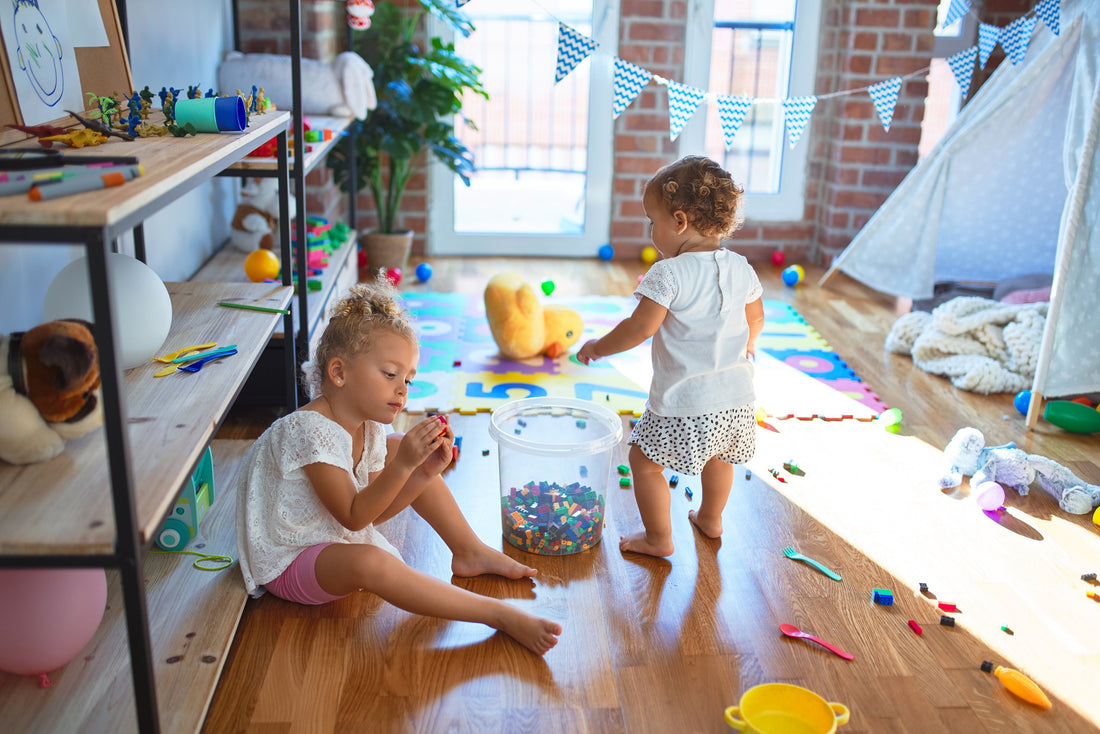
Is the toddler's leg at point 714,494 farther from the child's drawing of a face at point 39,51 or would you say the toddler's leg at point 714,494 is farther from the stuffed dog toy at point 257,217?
the stuffed dog toy at point 257,217

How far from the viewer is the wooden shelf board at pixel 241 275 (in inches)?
105

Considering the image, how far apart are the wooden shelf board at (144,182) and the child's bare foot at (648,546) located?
1033 millimetres

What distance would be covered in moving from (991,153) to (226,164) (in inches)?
113

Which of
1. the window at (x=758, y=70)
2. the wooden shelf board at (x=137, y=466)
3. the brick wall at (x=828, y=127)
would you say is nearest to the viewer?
the wooden shelf board at (x=137, y=466)

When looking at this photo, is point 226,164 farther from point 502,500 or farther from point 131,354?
point 502,500

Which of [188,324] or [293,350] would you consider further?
[293,350]

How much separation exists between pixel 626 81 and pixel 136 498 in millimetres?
2412

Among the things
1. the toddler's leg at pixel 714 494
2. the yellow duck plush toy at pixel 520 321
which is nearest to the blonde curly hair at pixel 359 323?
the toddler's leg at pixel 714 494

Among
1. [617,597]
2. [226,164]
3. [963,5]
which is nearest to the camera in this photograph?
[226,164]

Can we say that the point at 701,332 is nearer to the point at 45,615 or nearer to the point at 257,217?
the point at 45,615

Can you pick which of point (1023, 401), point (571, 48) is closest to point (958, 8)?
point (571, 48)

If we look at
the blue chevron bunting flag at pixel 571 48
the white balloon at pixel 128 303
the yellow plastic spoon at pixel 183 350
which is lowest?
the yellow plastic spoon at pixel 183 350

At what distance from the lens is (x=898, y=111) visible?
166 inches

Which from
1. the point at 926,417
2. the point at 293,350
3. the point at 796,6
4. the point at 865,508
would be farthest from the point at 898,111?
the point at 293,350
